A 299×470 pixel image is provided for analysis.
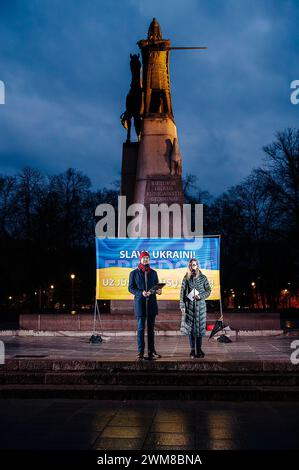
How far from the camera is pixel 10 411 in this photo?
6832 mm

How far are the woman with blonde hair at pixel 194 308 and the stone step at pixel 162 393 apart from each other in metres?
1.97

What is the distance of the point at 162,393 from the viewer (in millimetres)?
7672

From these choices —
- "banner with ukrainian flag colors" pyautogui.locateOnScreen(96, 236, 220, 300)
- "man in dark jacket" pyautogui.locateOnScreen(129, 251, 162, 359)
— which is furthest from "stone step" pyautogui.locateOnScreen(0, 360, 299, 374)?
"banner with ukrainian flag colors" pyautogui.locateOnScreen(96, 236, 220, 300)

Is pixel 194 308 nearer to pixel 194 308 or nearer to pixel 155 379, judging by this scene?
pixel 194 308

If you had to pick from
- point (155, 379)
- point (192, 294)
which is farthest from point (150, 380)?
point (192, 294)

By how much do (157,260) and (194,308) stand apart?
22.0 feet

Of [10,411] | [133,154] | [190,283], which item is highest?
[133,154]

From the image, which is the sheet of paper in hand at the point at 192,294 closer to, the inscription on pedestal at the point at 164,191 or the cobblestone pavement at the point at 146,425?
the cobblestone pavement at the point at 146,425

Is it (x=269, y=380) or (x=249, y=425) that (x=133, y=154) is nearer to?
(x=269, y=380)

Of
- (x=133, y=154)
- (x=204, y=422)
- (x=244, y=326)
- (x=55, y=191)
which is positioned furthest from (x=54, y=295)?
(x=204, y=422)

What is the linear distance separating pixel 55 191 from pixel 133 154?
935 inches

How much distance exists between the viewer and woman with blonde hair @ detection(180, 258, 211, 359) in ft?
32.3

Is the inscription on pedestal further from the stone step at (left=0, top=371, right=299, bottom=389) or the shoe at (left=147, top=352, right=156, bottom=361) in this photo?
the stone step at (left=0, top=371, right=299, bottom=389)
